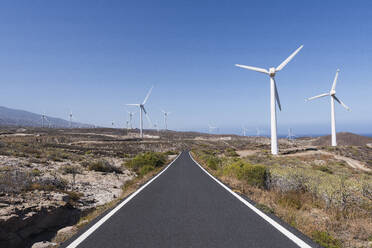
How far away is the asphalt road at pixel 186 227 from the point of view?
4500 millimetres

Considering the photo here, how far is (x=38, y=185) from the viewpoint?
9500mm

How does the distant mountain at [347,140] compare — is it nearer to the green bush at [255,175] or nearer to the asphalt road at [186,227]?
the green bush at [255,175]

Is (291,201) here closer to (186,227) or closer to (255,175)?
(186,227)

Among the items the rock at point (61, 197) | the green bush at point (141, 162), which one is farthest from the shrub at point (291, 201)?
the green bush at point (141, 162)

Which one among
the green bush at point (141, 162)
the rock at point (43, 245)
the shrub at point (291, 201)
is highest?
the shrub at point (291, 201)

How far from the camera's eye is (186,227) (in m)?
5.38

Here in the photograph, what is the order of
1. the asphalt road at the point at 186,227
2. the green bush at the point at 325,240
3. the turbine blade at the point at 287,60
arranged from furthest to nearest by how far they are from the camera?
1. the turbine blade at the point at 287,60
2. the asphalt road at the point at 186,227
3. the green bush at the point at 325,240

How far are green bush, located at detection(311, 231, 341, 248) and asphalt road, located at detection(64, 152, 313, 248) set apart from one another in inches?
11.6

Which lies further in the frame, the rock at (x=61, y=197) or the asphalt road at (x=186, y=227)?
the rock at (x=61, y=197)

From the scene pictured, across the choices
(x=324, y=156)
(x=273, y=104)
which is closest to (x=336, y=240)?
(x=273, y=104)

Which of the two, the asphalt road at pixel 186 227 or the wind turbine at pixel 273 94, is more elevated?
the wind turbine at pixel 273 94

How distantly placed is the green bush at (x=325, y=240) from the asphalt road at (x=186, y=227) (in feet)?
0.97

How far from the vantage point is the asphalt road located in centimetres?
450

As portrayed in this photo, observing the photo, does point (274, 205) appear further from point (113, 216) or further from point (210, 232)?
point (113, 216)
